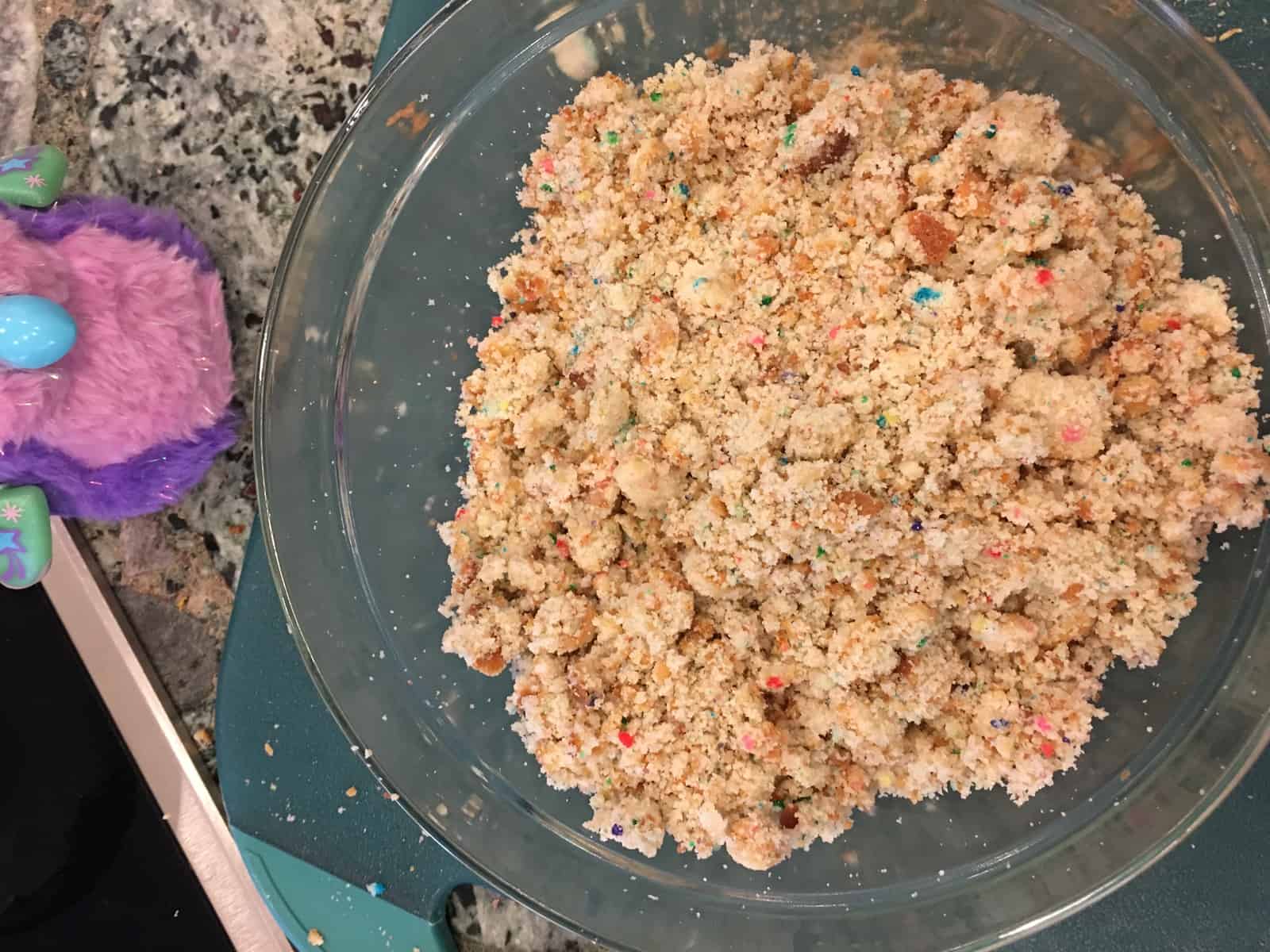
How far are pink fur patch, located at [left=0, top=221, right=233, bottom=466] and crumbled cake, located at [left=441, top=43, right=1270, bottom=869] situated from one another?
334mm

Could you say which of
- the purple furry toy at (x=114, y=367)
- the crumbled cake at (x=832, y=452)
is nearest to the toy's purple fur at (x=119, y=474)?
the purple furry toy at (x=114, y=367)

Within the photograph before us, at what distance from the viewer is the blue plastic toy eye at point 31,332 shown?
0.77 metres

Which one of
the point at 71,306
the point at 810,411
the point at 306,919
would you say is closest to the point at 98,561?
the point at 71,306

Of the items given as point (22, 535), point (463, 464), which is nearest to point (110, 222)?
point (22, 535)

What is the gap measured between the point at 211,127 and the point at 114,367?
0.34 metres

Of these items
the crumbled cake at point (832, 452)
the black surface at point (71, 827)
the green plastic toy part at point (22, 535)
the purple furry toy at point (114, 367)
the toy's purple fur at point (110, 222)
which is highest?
the crumbled cake at point (832, 452)

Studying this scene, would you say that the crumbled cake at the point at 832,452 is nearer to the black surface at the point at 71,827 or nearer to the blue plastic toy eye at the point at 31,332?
the blue plastic toy eye at the point at 31,332

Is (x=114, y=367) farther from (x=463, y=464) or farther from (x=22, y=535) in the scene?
(x=463, y=464)

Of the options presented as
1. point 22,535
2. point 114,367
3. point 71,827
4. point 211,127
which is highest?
point 211,127

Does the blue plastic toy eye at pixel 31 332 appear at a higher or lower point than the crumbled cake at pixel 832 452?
lower

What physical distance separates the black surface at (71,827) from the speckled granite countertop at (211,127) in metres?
0.15

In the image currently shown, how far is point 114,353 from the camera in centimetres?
87

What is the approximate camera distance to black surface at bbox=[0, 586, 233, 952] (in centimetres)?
105

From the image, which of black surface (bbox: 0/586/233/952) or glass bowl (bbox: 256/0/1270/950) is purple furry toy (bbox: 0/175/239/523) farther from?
black surface (bbox: 0/586/233/952)
